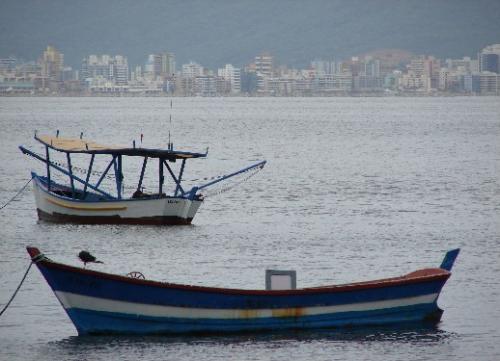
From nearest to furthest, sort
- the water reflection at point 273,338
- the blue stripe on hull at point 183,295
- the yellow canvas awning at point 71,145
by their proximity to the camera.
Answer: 1. the blue stripe on hull at point 183,295
2. the water reflection at point 273,338
3. the yellow canvas awning at point 71,145

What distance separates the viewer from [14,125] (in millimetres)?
173000

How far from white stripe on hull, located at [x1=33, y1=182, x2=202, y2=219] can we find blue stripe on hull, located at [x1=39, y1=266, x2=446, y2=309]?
20.2 meters

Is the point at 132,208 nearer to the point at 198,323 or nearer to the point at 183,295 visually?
the point at 198,323

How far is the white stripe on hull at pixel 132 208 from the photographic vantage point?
48969mm

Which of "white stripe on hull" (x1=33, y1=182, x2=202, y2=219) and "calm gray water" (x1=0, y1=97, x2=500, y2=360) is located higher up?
"white stripe on hull" (x1=33, y1=182, x2=202, y2=219)

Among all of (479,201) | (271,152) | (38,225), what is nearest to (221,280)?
(38,225)

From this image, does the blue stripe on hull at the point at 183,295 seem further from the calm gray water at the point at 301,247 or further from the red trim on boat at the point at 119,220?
the red trim on boat at the point at 119,220

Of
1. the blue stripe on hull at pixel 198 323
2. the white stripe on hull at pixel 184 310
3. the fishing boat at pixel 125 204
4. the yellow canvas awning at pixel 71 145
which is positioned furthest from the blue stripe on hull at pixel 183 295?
the yellow canvas awning at pixel 71 145

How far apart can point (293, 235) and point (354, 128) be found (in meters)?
129

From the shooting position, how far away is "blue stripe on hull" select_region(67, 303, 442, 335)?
28.9m

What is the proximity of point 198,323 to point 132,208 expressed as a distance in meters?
20.2

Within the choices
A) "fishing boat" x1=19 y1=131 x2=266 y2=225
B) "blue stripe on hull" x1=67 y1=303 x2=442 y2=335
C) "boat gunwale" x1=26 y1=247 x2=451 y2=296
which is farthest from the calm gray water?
"boat gunwale" x1=26 y1=247 x2=451 y2=296

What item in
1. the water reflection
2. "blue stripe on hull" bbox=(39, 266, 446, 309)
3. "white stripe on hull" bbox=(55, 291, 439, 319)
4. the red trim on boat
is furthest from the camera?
the red trim on boat

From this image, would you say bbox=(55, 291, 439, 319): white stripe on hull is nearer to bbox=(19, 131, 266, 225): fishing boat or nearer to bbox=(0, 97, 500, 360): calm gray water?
bbox=(0, 97, 500, 360): calm gray water
